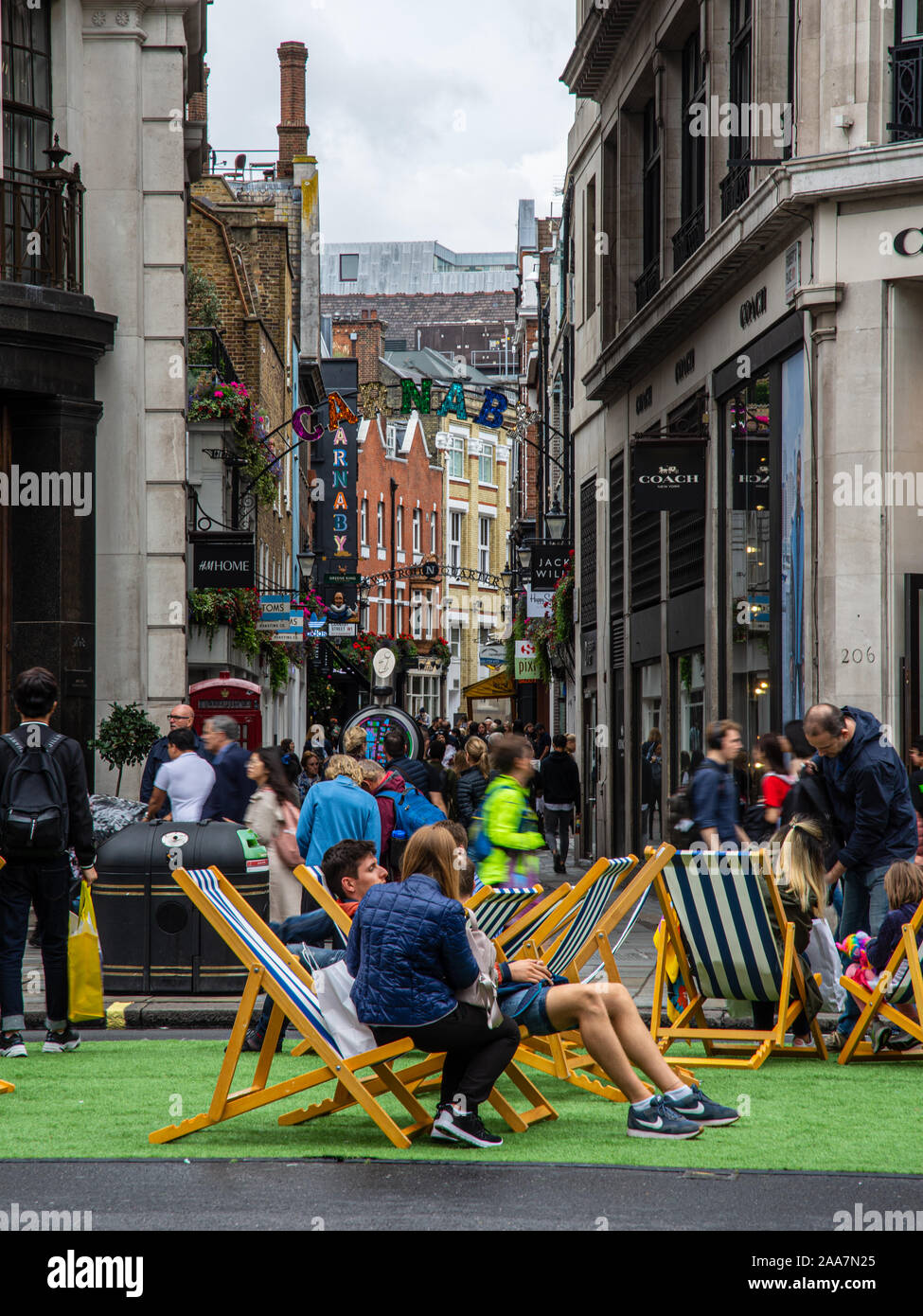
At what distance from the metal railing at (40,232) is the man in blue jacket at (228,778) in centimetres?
699

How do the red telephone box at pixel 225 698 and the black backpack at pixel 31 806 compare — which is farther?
the red telephone box at pixel 225 698

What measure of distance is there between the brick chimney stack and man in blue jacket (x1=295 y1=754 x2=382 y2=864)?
49.0 m

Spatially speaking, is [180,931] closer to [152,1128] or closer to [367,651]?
[152,1128]

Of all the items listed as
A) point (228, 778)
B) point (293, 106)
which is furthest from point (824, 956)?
point (293, 106)

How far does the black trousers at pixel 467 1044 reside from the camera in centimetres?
667

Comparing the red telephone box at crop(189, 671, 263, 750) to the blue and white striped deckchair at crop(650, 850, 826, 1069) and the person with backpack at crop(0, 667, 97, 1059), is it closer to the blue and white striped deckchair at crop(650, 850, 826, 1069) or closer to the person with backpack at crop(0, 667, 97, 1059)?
the person with backpack at crop(0, 667, 97, 1059)

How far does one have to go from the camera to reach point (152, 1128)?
719 cm

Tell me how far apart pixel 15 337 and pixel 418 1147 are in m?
12.1

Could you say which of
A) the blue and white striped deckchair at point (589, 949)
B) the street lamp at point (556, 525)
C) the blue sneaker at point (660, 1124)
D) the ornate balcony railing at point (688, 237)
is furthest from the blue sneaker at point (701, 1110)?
the street lamp at point (556, 525)

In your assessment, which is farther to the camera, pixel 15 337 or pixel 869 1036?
pixel 15 337

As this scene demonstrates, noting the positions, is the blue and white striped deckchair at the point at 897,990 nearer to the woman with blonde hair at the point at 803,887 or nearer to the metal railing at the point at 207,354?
the woman with blonde hair at the point at 803,887

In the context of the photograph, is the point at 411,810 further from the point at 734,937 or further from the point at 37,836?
the point at 734,937

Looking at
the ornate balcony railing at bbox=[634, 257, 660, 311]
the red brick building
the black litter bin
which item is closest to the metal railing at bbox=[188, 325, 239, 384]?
the ornate balcony railing at bbox=[634, 257, 660, 311]
